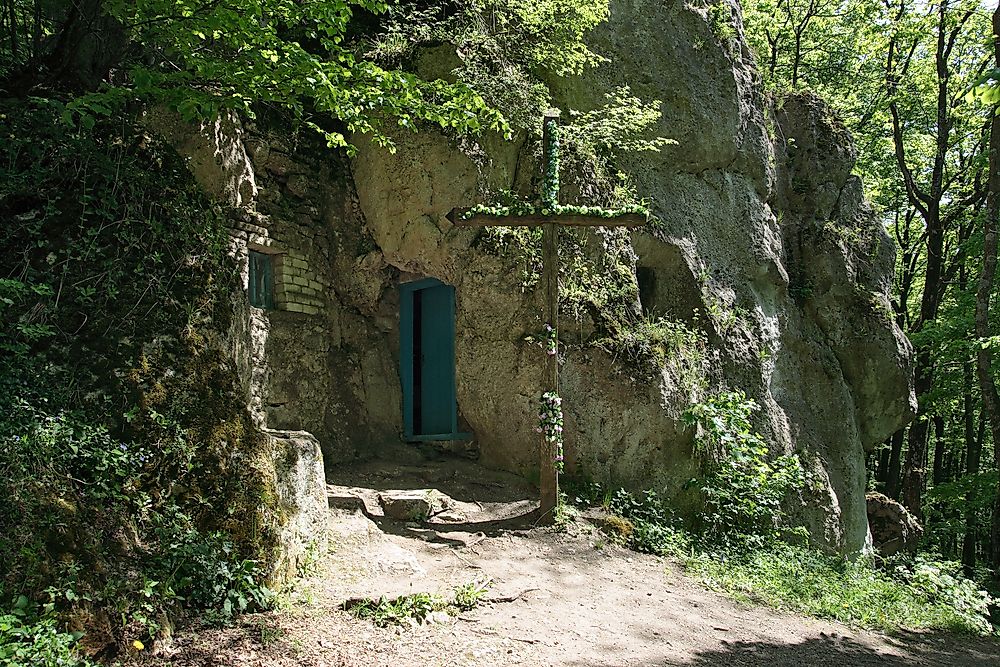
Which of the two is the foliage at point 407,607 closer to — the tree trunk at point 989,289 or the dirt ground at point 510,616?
the dirt ground at point 510,616

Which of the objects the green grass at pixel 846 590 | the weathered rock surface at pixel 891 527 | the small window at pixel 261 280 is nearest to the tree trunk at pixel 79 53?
the small window at pixel 261 280

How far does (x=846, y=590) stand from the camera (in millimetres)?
7406

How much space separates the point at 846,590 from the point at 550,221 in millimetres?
4981

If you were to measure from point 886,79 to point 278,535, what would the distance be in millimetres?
Result: 15071

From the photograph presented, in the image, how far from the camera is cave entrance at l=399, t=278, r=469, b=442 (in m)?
9.52

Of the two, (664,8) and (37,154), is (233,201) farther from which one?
(664,8)

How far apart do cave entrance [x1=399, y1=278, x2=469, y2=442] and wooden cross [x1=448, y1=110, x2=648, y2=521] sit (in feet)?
6.98

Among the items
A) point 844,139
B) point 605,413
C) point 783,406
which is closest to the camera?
point 605,413

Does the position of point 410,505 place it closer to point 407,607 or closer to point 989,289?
point 407,607

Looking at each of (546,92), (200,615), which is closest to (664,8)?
(546,92)

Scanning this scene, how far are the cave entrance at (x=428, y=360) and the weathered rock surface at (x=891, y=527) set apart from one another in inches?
353

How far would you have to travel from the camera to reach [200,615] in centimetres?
390

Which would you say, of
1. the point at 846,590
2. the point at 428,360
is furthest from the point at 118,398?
the point at 846,590

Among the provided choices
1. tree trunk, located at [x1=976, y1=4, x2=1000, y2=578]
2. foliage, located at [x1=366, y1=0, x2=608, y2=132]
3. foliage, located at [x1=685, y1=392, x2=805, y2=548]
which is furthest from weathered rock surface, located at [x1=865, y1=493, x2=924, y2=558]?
foliage, located at [x1=366, y1=0, x2=608, y2=132]
